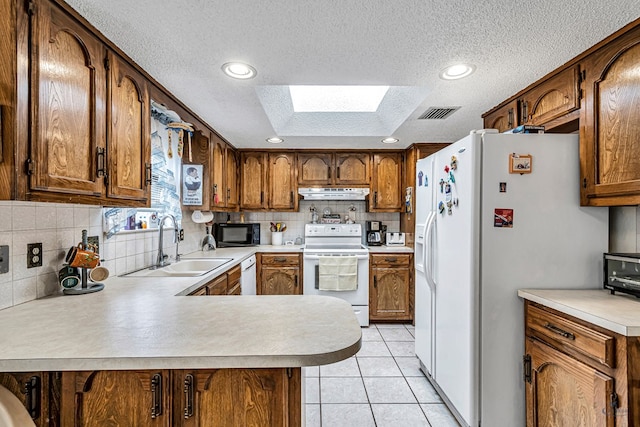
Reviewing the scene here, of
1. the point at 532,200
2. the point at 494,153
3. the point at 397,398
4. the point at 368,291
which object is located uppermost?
the point at 494,153

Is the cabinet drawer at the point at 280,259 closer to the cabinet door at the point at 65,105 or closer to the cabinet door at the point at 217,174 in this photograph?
the cabinet door at the point at 217,174

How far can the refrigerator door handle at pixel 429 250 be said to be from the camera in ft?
7.15

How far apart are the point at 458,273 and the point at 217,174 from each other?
2422 millimetres

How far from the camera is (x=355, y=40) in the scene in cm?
146

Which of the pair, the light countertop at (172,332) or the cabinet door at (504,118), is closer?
the light countertop at (172,332)

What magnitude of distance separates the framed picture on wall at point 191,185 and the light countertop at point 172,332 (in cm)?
146

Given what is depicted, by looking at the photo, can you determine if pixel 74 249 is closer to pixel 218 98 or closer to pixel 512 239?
pixel 218 98

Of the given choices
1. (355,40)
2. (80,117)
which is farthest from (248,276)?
(355,40)

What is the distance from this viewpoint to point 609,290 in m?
1.62

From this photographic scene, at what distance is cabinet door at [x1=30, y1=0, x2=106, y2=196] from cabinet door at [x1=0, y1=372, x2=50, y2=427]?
607 millimetres

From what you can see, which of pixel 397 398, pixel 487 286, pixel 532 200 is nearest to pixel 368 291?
pixel 397 398

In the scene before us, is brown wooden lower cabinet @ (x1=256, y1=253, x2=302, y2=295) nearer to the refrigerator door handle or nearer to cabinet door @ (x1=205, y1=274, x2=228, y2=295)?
cabinet door @ (x1=205, y1=274, x2=228, y2=295)

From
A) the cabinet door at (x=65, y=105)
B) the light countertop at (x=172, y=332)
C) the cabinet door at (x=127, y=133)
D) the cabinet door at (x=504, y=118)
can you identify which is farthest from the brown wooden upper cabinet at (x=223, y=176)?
the cabinet door at (x=504, y=118)

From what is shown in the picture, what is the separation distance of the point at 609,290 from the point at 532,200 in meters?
0.60
